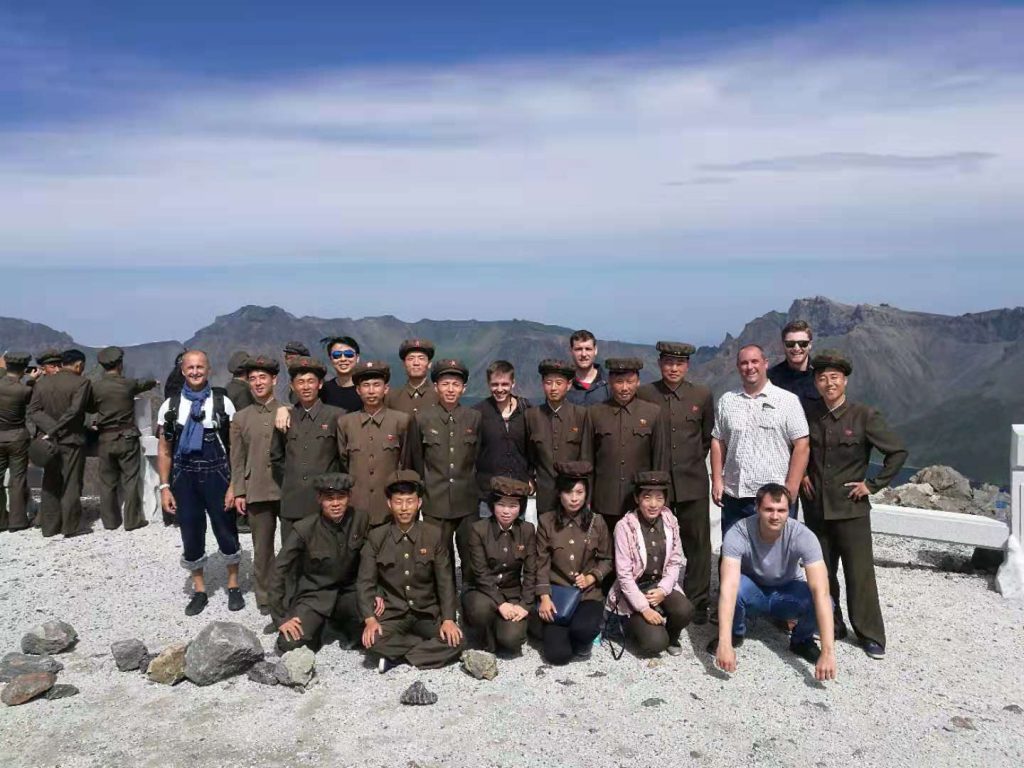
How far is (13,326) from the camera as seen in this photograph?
94.1 feet

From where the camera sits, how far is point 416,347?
244 inches

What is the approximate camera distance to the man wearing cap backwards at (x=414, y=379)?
20.2ft

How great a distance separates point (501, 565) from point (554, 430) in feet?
3.49

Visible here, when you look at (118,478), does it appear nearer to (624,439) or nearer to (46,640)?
(46,640)

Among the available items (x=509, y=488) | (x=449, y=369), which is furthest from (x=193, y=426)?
(x=509, y=488)

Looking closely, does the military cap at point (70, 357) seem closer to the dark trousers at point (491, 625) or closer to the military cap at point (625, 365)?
the dark trousers at point (491, 625)

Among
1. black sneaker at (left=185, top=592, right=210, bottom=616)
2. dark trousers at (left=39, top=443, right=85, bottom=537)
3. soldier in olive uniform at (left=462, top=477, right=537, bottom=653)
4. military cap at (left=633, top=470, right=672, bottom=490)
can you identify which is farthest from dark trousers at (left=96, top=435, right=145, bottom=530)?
military cap at (left=633, top=470, right=672, bottom=490)

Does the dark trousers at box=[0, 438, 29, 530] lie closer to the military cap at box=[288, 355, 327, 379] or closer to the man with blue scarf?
the man with blue scarf

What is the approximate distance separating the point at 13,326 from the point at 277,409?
2871 cm

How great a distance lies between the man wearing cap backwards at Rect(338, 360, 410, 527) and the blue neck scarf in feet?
3.95

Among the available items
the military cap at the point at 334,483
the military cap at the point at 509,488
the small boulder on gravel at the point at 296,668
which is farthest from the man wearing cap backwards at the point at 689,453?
the small boulder on gravel at the point at 296,668

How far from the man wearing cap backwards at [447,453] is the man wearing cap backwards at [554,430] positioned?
1.55ft

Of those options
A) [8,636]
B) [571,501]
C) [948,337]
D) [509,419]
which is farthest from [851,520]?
[948,337]

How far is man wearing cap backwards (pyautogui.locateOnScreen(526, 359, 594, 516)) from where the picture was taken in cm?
559
